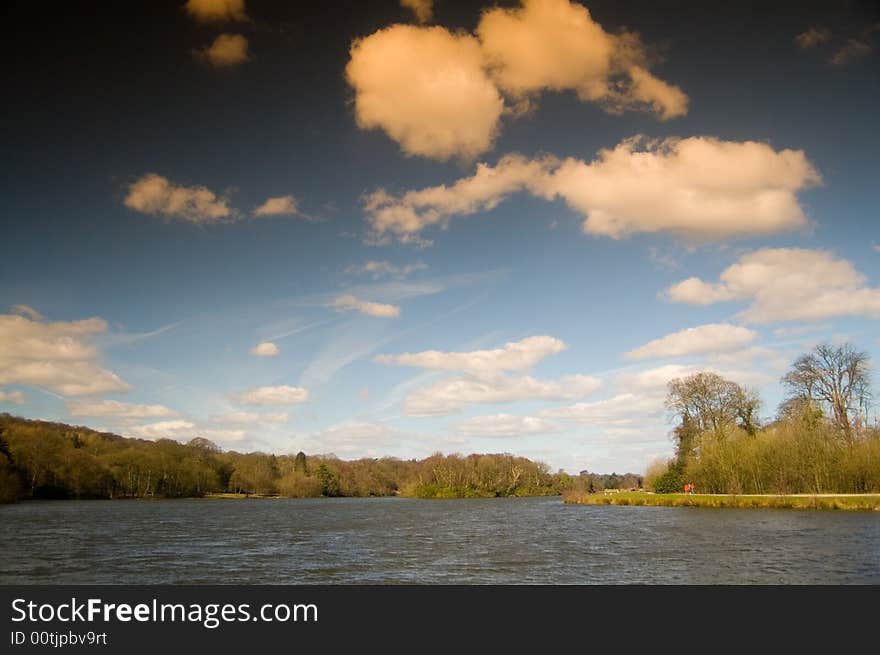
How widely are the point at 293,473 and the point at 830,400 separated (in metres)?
107

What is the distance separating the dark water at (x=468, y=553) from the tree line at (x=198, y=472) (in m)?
50.2

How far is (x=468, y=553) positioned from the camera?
24.4 m

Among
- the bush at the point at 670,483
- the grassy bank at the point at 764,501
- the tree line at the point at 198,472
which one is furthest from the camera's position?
the tree line at the point at 198,472

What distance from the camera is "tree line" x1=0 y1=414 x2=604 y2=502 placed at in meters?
81.1

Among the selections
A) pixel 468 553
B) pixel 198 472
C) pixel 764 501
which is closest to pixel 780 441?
pixel 764 501

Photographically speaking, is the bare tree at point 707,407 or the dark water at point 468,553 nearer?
the dark water at point 468,553

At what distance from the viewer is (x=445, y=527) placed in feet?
127

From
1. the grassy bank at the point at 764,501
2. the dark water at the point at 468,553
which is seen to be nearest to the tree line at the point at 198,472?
the dark water at the point at 468,553

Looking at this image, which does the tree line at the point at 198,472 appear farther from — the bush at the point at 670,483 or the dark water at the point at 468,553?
the bush at the point at 670,483

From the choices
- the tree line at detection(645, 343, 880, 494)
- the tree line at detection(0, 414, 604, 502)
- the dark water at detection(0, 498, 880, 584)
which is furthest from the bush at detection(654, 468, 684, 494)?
the tree line at detection(0, 414, 604, 502)

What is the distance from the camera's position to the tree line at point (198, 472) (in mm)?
81125

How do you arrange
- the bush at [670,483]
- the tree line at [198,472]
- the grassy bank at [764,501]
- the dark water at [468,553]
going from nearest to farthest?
the dark water at [468,553] → the grassy bank at [764,501] → the bush at [670,483] → the tree line at [198,472]
